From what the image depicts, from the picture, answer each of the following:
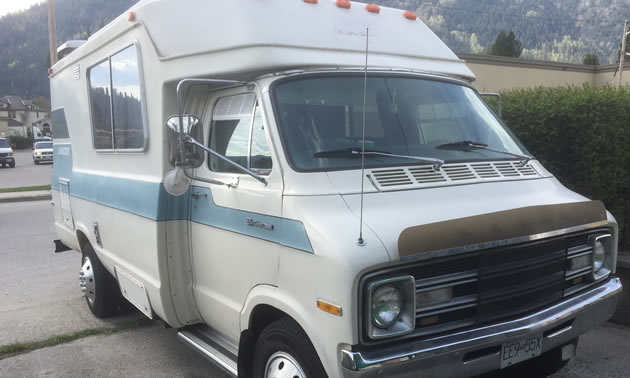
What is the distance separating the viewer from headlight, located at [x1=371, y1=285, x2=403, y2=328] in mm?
2533

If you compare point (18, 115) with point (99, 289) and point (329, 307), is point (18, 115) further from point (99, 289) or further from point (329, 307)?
point (329, 307)

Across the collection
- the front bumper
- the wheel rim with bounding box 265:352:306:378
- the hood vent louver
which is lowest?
the wheel rim with bounding box 265:352:306:378

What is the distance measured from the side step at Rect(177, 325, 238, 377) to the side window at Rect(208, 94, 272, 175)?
124 centimetres

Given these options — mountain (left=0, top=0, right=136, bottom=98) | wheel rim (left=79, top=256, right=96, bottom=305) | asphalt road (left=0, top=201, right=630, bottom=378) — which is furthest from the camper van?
mountain (left=0, top=0, right=136, bottom=98)

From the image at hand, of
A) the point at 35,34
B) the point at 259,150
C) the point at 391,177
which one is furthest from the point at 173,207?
the point at 35,34

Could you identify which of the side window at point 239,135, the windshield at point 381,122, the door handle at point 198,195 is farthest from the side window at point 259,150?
the door handle at point 198,195

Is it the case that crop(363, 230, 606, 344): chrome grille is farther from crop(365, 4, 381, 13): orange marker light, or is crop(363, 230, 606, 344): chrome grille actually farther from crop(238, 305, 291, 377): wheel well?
crop(365, 4, 381, 13): orange marker light

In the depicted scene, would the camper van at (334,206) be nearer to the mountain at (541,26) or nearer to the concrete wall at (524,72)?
the concrete wall at (524,72)

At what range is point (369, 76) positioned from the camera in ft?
11.8

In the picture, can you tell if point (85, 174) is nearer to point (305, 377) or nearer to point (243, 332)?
point (243, 332)

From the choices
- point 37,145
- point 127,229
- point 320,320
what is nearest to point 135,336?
point 127,229

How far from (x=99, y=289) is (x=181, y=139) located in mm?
2998

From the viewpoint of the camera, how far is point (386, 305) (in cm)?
256

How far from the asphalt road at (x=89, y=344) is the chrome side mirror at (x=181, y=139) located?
1927 mm
